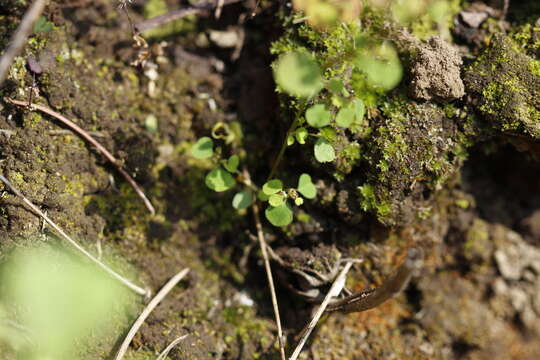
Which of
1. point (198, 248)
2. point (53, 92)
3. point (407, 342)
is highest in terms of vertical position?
point (53, 92)

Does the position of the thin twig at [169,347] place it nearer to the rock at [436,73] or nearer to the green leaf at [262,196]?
the green leaf at [262,196]

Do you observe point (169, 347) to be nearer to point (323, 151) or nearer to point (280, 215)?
point (280, 215)

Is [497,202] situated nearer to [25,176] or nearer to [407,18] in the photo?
[407,18]

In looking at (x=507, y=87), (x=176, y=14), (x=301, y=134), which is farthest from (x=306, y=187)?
(x=176, y=14)

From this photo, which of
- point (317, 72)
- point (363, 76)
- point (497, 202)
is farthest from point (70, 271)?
point (497, 202)

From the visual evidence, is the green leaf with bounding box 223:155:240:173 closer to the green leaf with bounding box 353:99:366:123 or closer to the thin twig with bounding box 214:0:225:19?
the green leaf with bounding box 353:99:366:123
